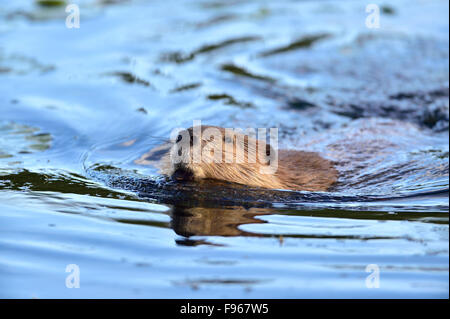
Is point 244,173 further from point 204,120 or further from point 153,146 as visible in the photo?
point 204,120

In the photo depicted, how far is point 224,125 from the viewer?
641 centimetres

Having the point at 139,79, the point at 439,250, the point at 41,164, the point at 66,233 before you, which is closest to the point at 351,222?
the point at 439,250

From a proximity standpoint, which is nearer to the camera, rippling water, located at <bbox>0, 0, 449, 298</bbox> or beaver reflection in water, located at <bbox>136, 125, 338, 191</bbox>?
rippling water, located at <bbox>0, 0, 449, 298</bbox>

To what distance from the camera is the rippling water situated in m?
3.28

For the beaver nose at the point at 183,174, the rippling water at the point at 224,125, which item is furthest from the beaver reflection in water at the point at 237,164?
the rippling water at the point at 224,125

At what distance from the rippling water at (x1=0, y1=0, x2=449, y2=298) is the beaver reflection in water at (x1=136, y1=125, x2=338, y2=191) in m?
0.11

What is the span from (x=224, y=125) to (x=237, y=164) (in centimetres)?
198

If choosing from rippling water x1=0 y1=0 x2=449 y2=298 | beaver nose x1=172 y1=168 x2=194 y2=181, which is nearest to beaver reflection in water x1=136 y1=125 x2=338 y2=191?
beaver nose x1=172 y1=168 x2=194 y2=181

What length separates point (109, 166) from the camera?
5352mm

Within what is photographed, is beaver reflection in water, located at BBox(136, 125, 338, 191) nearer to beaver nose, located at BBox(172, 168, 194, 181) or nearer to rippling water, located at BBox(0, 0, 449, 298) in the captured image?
beaver nose, located at BBox(172, 168, 194, 181)

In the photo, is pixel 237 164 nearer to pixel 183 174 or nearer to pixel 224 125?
pixel 183 174

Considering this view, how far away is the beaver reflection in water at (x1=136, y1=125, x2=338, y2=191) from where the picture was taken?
422 centimetres

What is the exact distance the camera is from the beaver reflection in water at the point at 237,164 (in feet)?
13.9

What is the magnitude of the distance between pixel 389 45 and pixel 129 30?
3962 mm
